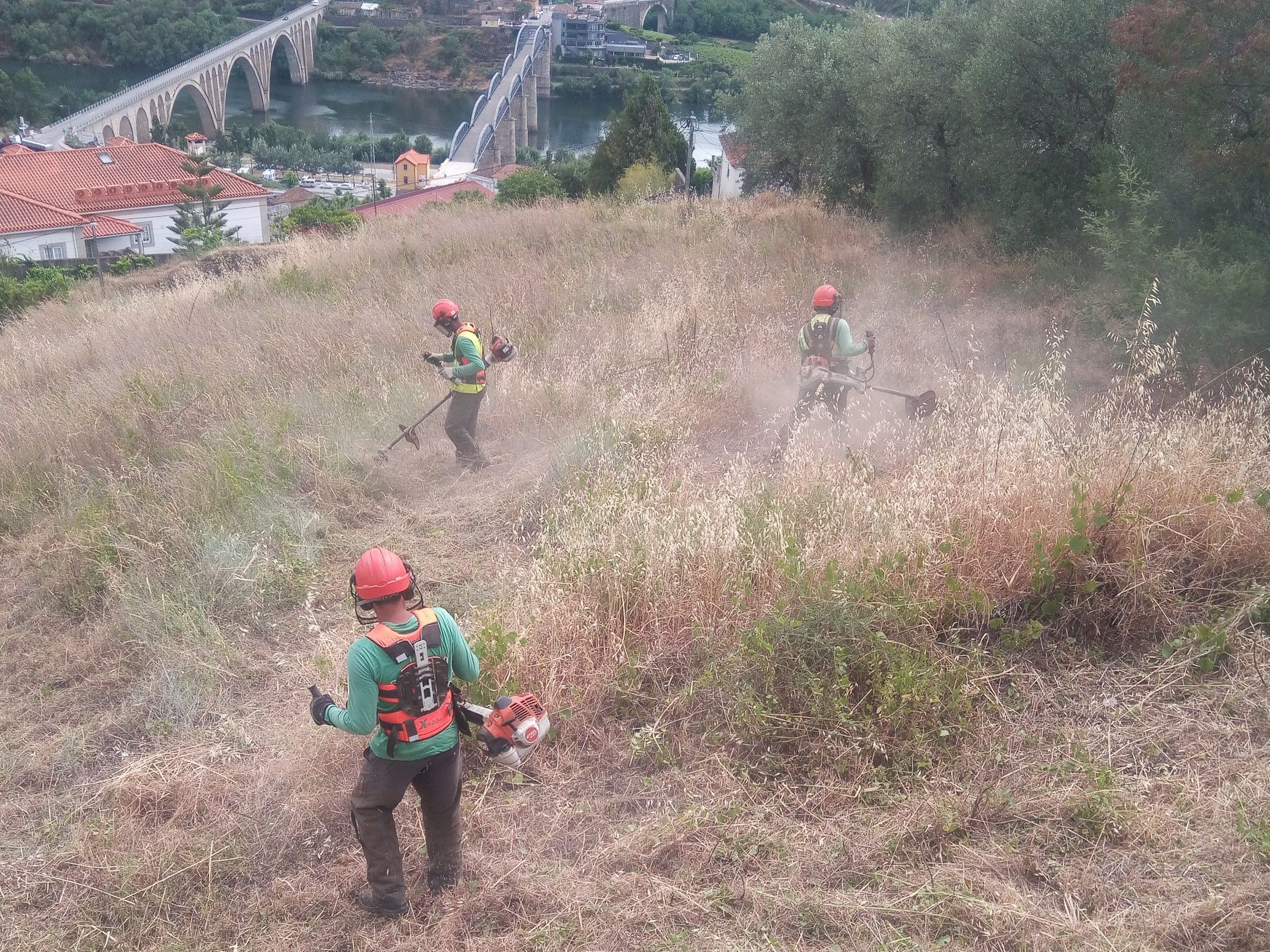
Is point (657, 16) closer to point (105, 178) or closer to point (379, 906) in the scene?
point (105, 178)

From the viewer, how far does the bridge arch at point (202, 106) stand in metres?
69.2

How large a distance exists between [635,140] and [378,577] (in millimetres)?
26698

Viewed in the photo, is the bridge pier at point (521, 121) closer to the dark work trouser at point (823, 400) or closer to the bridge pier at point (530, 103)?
the bridge pier at point (530, 103)

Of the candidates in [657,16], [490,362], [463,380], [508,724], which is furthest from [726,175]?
[657,16]

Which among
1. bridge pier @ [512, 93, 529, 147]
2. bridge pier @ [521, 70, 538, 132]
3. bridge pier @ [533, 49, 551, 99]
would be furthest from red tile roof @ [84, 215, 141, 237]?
bridge pier @ [533, 49, 551, 99]

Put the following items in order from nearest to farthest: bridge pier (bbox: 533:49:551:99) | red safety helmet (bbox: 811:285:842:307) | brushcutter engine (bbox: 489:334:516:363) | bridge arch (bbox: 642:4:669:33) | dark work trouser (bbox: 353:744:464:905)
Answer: dark work trouser (bbox: 353:744:464:905)
red safety helmet (bbox: 811:285:842:307)
brushcutter engine (bbox: 489:334:516:363)
bridge pier (bbox: 533:49:551:99)
bridge arch (bbox: 642:4:669:33)

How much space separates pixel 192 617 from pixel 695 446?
3.60 metres

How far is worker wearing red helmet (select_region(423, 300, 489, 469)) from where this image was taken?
735 cm

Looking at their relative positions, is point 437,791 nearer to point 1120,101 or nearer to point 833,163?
point 1120,101

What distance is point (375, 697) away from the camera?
3289mm

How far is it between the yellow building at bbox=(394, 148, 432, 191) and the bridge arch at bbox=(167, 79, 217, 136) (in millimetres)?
22644

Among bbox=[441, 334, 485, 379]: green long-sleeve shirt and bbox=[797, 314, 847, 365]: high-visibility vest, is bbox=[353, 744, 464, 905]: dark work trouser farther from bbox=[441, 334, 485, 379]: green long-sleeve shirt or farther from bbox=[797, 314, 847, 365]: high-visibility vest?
bbox=[797, 314, 847, 365]: high-visibility vest

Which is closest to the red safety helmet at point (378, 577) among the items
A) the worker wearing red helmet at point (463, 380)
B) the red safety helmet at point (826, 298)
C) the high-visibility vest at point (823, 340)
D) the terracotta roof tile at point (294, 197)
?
the worker wearing red helmet at point (463, 380)

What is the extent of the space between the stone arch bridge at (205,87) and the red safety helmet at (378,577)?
63177 mm
